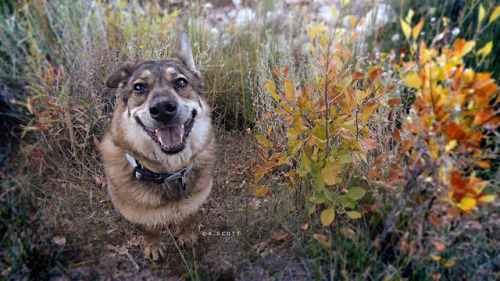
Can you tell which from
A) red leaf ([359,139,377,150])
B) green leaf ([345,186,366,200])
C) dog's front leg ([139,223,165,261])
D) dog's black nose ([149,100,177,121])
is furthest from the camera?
dog's front leg ([139,223,165,261])

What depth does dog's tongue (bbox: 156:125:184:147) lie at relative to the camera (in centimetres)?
240

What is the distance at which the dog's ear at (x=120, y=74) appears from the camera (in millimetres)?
2694

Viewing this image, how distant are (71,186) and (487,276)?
3.61m

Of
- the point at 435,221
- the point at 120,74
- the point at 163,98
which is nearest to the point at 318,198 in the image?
the point at 435,221

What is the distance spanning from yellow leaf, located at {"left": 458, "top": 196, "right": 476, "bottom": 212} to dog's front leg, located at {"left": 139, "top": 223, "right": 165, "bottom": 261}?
7.33 feet

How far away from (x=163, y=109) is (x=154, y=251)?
128 cm

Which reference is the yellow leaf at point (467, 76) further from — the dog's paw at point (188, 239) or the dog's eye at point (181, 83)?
the dog's paw at point (188, 239)

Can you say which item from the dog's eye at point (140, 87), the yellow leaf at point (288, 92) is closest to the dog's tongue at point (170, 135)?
the dog's eye at point (140, 87)

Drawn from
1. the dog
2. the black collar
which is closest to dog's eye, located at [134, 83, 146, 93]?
the dog

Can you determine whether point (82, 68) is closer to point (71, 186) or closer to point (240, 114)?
point (71, 186)

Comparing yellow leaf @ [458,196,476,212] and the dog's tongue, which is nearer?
yellow leaf @ [458,196,476,212]

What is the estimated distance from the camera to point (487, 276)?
1.85 meters

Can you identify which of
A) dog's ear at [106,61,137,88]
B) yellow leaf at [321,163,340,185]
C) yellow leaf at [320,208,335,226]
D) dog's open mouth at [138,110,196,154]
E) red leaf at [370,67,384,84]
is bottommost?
yellow leaf at [320,208,335,226]

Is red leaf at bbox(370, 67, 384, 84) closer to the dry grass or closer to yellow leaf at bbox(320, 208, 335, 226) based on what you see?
the dry grass
